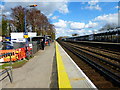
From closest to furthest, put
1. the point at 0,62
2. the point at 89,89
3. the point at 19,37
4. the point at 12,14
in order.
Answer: the point at 89,89, the point at 0,62, the point at 19,37, the point at 12,14

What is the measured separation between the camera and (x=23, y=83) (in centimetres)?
572

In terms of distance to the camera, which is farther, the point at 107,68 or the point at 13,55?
the point at 13,55

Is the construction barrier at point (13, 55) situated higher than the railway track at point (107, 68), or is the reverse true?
the construction barrier at point (13, 55)

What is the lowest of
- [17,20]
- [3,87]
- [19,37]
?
[3,87]

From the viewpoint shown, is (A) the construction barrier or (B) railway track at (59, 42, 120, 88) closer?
(B) railway track at (59, 42, 120, 88)

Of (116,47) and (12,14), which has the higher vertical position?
(12,14)

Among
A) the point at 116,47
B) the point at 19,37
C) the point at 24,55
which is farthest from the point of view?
the point at 19,37

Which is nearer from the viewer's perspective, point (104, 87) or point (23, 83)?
point (104, 87)

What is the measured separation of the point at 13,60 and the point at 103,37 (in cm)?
4632

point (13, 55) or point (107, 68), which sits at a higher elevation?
point (13, 55)

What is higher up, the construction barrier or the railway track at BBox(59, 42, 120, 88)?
the construction barrier

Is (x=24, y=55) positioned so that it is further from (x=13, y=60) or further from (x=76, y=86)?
(x=76, y=86)

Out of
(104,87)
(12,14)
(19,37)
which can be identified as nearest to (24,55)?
(104,87)

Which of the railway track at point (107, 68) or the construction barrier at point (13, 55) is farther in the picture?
the construction barrier at point (13, 55)
